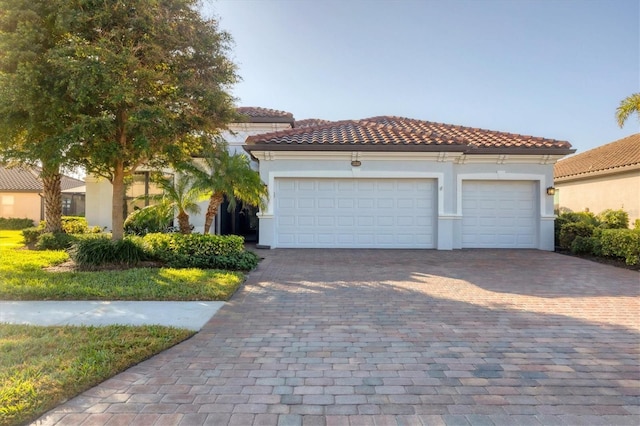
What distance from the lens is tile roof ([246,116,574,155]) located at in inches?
466

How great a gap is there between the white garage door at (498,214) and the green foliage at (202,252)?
8.33 m

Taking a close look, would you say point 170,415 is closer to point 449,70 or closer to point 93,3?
point 93,3

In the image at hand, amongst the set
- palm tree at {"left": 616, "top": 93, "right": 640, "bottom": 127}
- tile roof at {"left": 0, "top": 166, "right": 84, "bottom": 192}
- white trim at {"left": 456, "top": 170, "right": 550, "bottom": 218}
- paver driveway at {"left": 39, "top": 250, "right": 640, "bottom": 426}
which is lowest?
paver driveway at {"left": 39, "top": 250, "right": 640, "bottom": 426}

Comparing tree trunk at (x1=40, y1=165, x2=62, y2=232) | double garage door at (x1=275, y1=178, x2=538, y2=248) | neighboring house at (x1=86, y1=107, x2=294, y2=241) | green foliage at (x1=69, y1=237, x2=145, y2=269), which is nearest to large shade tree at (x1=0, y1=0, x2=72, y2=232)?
green foliage at (x1=69, y1=237, x2=145, y2=269)

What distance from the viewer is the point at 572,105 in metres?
13.4

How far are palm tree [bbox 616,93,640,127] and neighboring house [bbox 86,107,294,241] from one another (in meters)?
12.2

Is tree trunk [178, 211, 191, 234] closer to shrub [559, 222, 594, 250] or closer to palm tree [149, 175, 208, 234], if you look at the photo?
palm tree [149, 175, 208, 234]

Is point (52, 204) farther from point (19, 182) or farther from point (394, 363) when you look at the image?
point (19, 182)

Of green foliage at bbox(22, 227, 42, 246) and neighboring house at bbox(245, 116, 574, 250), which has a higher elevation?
neighboring house at bbox(245, 116, 574, 250)

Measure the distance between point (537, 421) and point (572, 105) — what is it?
14.5 m

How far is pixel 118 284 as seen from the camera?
22.2ft

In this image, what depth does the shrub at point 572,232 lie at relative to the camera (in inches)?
463

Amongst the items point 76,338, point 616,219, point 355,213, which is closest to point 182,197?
point 76,338

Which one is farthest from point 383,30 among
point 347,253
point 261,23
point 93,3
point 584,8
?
point 93,3
